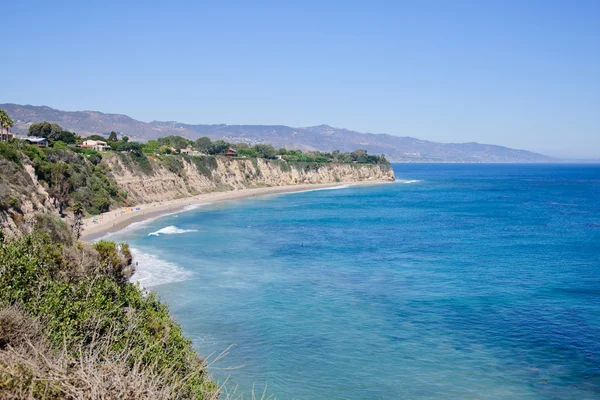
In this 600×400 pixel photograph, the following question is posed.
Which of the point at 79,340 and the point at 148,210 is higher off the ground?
the point at 79,340

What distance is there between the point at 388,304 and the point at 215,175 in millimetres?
94886

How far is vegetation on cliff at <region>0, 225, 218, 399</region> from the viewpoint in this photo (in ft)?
32.8

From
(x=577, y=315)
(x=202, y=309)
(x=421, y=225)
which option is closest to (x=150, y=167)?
(x=421, y=225)

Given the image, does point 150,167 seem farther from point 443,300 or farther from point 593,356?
point 593,356

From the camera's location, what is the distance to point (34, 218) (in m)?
44.8

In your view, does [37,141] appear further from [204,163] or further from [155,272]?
[155,272]

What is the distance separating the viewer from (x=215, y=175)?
409 ft

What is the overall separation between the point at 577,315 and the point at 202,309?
22271 mm

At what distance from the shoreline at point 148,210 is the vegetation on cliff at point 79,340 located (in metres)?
34.6

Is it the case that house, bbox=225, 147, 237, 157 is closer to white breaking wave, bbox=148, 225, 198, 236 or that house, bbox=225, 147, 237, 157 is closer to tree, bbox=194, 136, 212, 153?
tree, bbox=194, 136, 212, 153

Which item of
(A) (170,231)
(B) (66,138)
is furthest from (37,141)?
(A) (170,231)

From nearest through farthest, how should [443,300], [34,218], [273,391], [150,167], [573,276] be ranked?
[273,391], [443,300], [573,276], [34,218], [150,167]

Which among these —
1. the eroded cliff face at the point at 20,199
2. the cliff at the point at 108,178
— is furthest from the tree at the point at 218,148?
the eroded cliff face at the point at 20,199

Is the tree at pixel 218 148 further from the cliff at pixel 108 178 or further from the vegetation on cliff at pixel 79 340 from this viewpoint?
the vegetation on cliff at pixel 79 340
